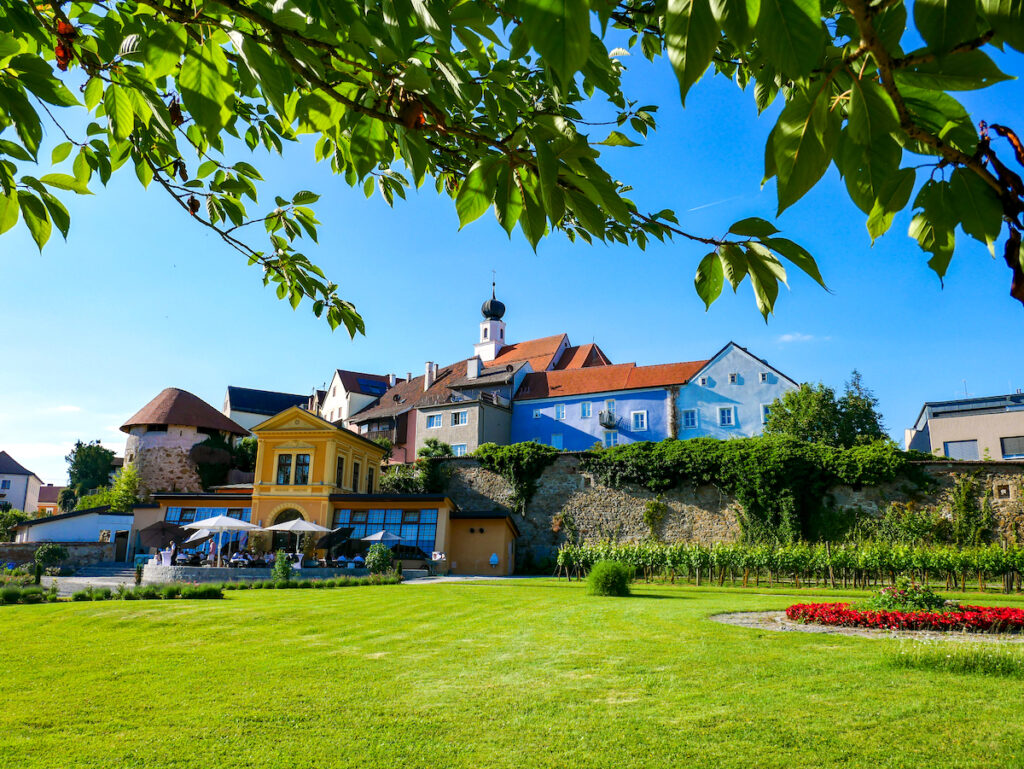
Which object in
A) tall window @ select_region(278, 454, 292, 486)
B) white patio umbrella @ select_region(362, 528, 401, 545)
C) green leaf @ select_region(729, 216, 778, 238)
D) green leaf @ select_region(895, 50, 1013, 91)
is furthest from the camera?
tall window @ select_region(278, 454, 292, 486)

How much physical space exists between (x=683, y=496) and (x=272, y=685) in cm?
2525

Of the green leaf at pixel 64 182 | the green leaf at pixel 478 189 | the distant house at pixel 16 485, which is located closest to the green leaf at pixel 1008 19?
the green leaf at pixel 478 189

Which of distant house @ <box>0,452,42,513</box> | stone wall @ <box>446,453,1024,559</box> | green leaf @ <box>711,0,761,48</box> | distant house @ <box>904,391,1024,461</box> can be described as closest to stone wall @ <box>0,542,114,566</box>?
stone wall @ <box>446,453,1024,559</box>

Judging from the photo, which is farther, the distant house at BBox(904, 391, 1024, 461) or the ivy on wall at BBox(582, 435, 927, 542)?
the distant house at BBox(904, 391, 1024, 461)

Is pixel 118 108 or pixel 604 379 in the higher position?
pixel 604 379

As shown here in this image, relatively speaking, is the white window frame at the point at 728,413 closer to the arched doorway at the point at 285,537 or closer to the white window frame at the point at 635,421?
the white window frame at the point at 635,421

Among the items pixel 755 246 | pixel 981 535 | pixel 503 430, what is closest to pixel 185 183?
pixel 755 246

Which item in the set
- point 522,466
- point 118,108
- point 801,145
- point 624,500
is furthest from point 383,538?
point 801,145

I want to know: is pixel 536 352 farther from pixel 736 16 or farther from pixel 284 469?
pixel 736 16

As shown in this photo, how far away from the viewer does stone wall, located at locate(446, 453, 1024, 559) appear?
2483 cm

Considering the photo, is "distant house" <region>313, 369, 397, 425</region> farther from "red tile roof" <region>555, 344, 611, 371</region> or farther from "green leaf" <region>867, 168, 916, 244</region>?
"green leaf" <region>867, 168, 916, 244</region>

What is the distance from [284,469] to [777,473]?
21.6 m

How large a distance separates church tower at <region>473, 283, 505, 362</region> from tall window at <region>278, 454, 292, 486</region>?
23553mm

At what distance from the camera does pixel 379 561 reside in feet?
74.4
